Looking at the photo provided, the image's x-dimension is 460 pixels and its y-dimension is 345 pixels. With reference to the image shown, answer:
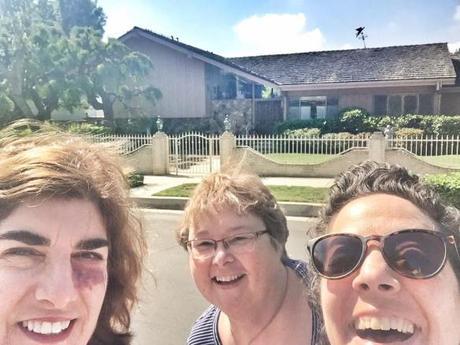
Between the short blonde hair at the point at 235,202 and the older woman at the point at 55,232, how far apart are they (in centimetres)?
39

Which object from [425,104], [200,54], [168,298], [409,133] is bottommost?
[168,298]

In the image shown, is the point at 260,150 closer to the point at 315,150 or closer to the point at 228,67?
the point at 315,150

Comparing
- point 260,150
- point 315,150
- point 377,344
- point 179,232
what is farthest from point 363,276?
point 315,150

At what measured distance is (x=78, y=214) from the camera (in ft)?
5.36

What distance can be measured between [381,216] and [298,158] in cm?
1459

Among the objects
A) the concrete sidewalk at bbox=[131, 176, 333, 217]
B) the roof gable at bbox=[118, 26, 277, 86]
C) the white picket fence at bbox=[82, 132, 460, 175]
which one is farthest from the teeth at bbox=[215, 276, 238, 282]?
the roof gable at bbox=[118, 26, 277, 86]

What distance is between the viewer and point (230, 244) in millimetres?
2123

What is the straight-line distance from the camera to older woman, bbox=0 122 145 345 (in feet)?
4.64

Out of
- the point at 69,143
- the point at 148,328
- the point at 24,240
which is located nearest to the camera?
the point at 24,240

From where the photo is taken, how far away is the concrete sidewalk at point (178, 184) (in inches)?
387

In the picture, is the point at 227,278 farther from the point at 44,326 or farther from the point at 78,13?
the point at 78,13

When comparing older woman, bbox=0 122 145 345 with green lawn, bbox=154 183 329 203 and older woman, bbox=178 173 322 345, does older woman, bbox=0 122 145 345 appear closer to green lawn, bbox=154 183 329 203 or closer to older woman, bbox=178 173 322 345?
older woman, bbox=178 173 322 345

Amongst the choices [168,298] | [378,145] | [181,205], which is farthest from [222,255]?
[378,145]

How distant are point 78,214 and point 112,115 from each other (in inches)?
998
